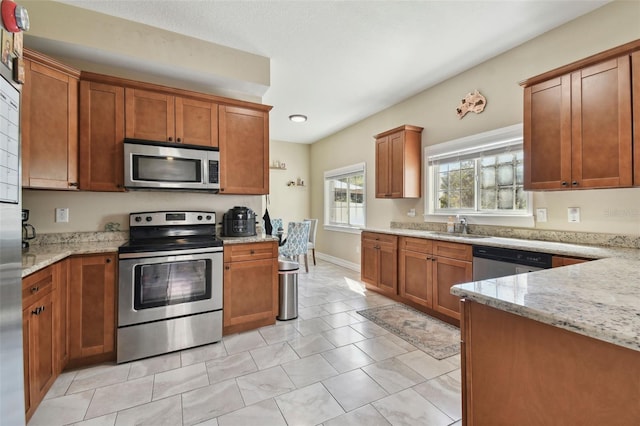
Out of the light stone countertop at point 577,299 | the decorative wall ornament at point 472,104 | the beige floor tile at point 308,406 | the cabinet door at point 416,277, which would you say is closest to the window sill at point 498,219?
the cabinet door at point 416,277

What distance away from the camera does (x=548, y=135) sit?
2.39 m

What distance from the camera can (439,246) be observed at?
3.12 m

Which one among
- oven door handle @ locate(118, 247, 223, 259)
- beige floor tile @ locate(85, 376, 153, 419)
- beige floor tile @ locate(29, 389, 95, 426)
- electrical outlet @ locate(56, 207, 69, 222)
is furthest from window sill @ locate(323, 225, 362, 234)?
beige floor tile @ locate(29, 389, 95, 426)

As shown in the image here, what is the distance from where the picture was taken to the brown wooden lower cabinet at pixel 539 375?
2.44 ft

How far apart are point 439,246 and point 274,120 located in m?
3.78

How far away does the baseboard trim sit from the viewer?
18.3 feet

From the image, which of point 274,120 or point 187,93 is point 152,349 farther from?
point 274,120

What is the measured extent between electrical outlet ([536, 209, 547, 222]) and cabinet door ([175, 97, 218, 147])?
320cm

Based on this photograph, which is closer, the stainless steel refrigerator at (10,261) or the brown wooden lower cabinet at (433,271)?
the stainless steel refrigerator at (10,261)

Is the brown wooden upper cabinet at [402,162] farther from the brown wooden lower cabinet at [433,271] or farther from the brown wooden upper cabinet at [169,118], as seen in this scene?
the brown wooden upper cabinet at [169,118]

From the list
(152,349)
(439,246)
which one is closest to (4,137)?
(152,349)

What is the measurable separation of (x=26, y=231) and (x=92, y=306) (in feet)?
2.82

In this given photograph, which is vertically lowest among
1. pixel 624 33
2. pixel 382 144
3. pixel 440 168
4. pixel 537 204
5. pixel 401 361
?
pixel 401 361

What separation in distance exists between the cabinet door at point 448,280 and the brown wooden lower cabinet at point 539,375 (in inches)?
74.8
